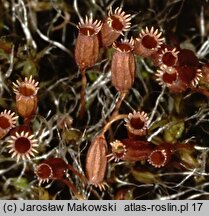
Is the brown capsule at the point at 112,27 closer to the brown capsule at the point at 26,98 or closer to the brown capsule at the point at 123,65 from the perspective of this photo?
the brown capsule at the point at 123,65

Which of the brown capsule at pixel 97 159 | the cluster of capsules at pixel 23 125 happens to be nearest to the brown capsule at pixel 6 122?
the cluster of capsules at pixel 23 125

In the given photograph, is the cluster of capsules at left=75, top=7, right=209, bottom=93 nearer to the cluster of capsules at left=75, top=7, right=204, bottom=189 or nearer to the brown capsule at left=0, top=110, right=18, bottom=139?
the cluster of capsules at left=75, top=7, right=204, bottom=189

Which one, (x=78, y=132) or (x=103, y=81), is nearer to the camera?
(x=78, y=132)

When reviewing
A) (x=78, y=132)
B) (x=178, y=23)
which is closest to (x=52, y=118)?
(x=78, y=132)

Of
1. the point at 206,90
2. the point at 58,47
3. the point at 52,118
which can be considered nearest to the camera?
the point at 206,90

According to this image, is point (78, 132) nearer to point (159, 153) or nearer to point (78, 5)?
point (159, 153)

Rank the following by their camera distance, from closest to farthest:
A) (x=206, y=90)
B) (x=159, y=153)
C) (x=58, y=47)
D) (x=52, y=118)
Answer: (x=159, y=153)
(x=206, y=90)
(x=52, y=118)
(x=58, y=47)
